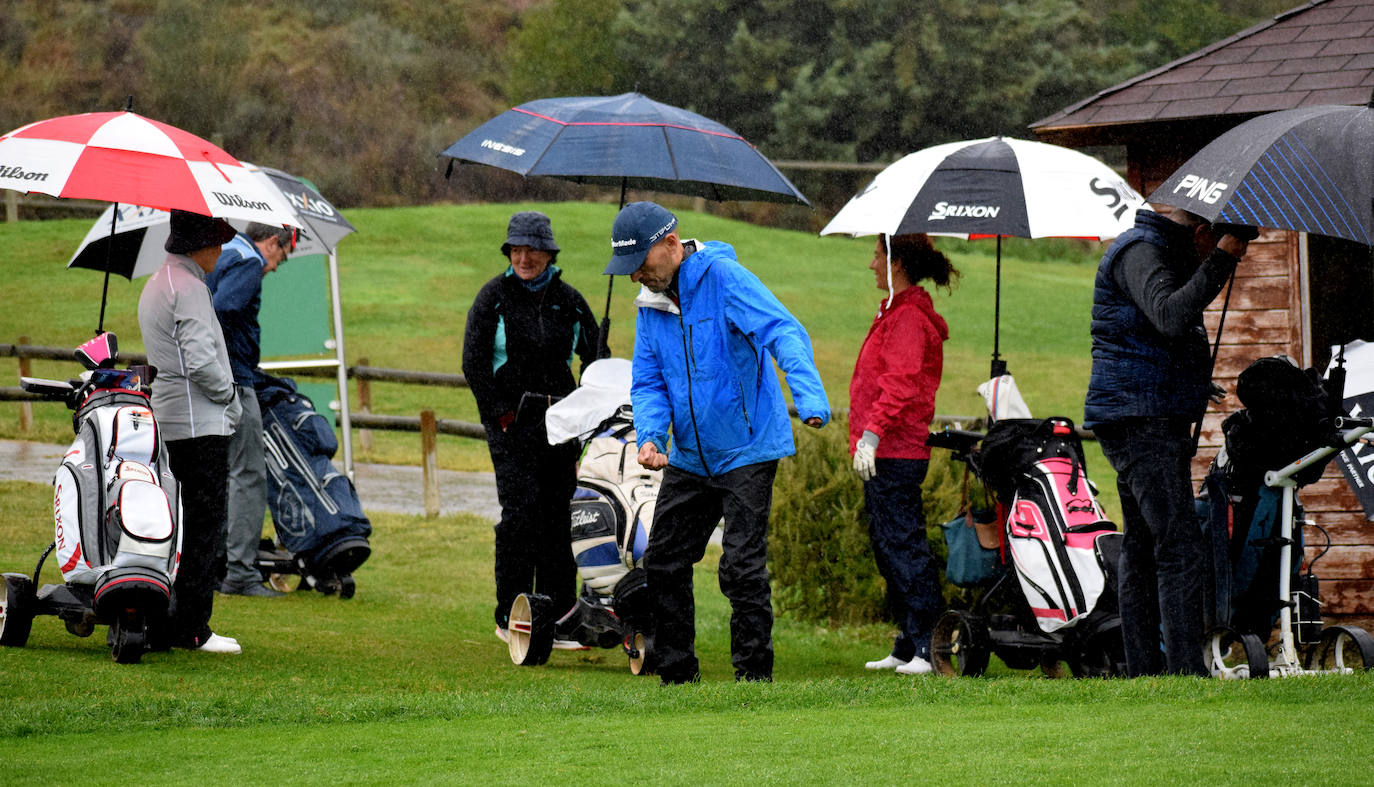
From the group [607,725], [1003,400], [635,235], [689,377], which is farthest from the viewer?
[1003,400]

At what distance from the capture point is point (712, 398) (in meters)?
5.96

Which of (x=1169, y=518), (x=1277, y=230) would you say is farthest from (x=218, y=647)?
(x=1277, y=230)

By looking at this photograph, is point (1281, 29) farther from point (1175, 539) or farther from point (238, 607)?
point (238, 607)

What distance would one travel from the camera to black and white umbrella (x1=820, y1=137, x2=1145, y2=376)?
712 cm

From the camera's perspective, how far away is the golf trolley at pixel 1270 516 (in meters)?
5.74

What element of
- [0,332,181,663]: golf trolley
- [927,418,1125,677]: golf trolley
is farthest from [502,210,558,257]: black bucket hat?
[927,418,1125,677]: golf trolley

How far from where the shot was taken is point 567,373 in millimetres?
7789

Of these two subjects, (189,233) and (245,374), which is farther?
(245,374)

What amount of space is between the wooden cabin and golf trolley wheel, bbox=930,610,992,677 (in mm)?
2192

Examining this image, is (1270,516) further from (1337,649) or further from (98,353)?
(98,353)

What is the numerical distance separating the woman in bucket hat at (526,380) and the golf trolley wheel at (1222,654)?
295cm

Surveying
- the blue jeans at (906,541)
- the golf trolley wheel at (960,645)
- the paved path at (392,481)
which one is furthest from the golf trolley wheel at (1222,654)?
the paved path at (392,481)

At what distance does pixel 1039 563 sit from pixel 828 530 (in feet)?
8.03

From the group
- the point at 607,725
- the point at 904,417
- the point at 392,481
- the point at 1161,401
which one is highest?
the point at 1161,401
